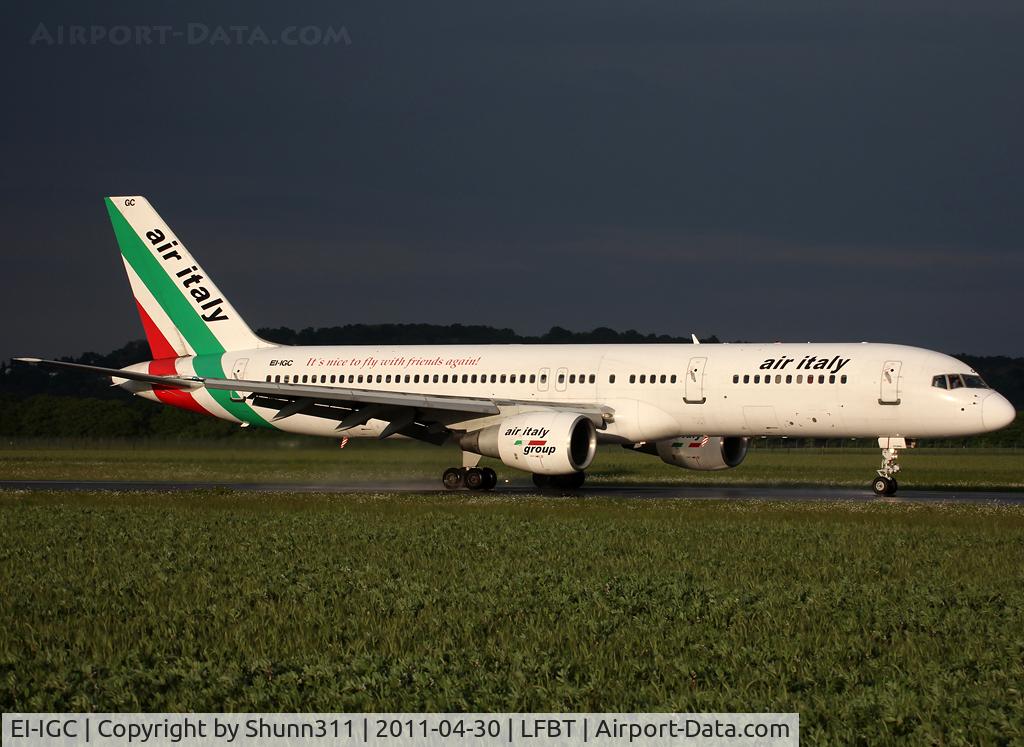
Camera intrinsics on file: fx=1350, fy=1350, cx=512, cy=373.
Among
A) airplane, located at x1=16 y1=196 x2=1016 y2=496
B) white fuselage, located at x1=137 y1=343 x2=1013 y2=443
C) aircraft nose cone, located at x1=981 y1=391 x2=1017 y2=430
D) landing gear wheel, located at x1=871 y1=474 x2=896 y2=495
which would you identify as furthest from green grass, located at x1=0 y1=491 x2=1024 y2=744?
landing gear wheel, located at x1=871 y1=474 x2=896 y2=495

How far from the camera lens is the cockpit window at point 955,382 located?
30.4 meters

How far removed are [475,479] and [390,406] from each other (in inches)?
114

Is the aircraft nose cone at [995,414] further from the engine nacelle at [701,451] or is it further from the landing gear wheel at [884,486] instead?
the engine nacelle at [701,451]

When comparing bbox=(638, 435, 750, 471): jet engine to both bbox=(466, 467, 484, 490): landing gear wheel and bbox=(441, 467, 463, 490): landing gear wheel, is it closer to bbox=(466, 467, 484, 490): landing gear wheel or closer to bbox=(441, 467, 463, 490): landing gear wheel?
bbox=(466, 467, 484, 490): landing gear wheel

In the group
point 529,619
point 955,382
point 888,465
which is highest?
point 955,382

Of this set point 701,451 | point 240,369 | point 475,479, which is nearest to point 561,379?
point 475,479

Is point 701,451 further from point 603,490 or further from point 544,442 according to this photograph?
point 544,442

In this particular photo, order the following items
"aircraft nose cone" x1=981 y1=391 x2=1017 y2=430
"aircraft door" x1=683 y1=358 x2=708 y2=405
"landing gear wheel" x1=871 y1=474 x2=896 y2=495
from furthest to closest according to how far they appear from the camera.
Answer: "aircraft door" x1=683 y1=358 x2=708 y2=405, "landing gear wheel" x1=871 y1=474 x2=896 y2=495, "aircraft nose cone" x1=981 y1=391 x2=1017 y2=430

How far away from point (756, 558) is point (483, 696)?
9.06 metres

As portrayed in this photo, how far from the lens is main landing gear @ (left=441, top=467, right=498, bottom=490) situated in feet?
113

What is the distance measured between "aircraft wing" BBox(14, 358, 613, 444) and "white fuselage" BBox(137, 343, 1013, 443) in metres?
0.32

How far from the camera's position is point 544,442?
30.6 m

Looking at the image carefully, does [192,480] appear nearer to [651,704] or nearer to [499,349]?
[499,349]

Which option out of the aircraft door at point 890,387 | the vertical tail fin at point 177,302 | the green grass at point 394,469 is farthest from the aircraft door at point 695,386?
the vertical tail fin at point 177,302
